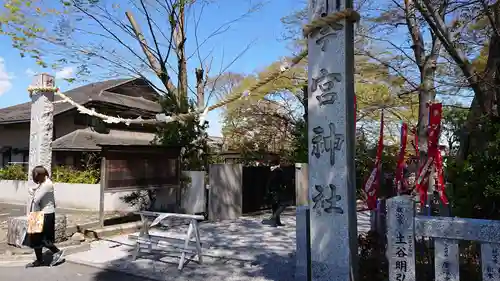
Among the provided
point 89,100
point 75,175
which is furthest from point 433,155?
point 89,100

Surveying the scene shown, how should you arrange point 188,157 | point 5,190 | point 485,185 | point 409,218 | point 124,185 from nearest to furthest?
1. point 409,218
2. point 485,185
3. point 124,185
4. point 188,157
5. point 5,190

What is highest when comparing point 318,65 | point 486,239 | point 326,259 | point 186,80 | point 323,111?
point 186,80

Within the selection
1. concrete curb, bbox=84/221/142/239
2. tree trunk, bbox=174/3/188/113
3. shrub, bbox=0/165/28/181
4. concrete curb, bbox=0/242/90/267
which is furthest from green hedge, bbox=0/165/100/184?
concrete curb, bbox=0/242/90/267

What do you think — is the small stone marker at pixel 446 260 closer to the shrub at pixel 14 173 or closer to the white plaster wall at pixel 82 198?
the white plaster wall at pixel 82 198

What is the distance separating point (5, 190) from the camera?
705 inches

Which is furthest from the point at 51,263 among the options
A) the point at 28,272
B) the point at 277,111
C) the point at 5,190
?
the point at 277,111

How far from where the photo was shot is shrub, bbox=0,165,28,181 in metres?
17.9

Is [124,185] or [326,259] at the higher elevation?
[124,185]

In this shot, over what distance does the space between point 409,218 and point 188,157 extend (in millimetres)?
9994

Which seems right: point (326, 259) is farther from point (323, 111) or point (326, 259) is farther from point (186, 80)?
point (186, 80)

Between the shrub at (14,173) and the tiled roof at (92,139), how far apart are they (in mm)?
2238

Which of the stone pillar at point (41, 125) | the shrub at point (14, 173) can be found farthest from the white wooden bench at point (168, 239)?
the shrub at point (14, 173)

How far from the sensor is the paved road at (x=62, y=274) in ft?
20.3

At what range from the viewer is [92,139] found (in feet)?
58.3
